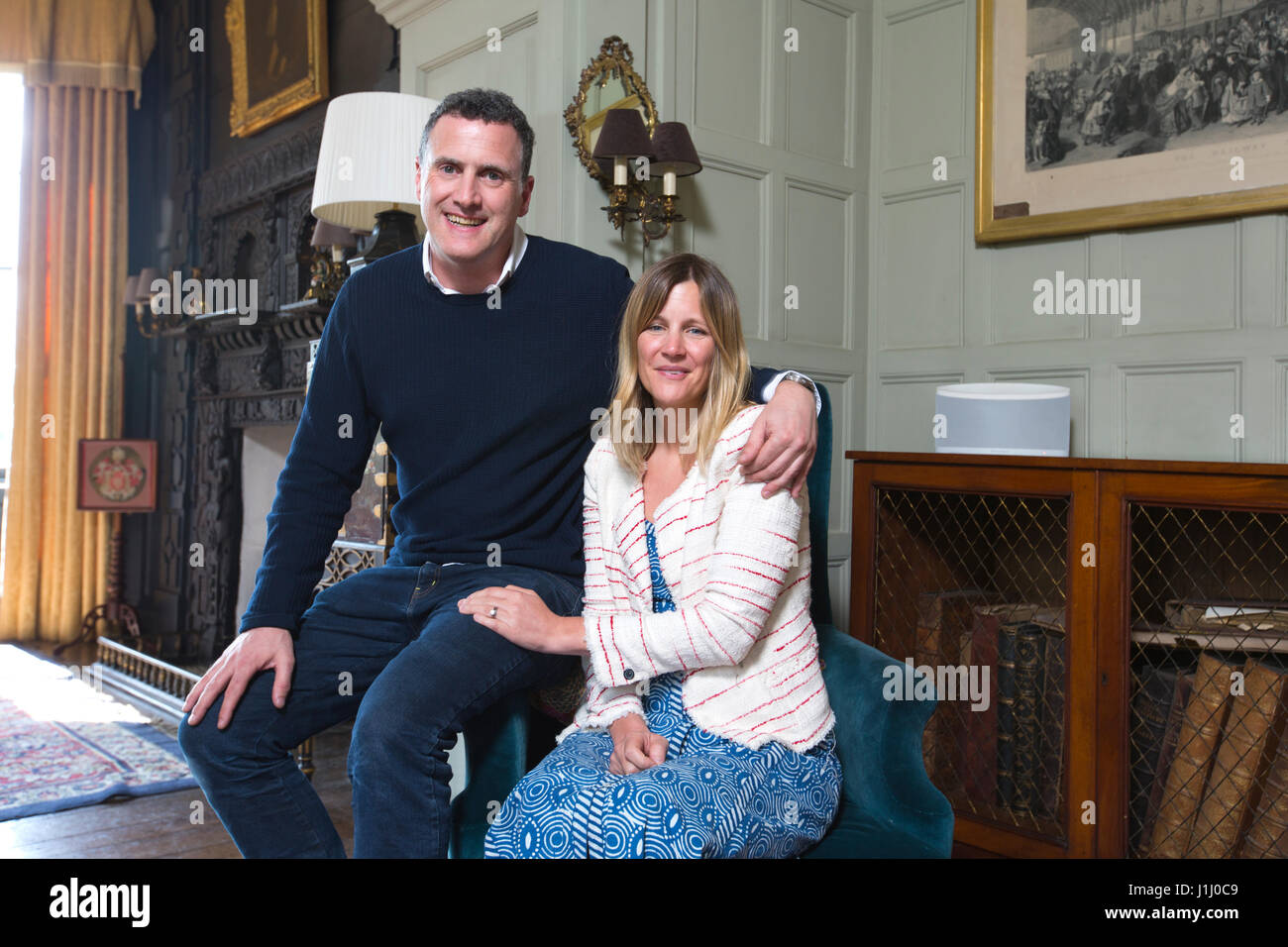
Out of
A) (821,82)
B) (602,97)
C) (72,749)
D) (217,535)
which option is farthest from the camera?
(217,535)

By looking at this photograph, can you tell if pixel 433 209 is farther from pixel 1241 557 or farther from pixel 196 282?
pixel 196 282

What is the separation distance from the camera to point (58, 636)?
641cm

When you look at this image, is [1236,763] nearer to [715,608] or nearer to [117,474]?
[715,608]

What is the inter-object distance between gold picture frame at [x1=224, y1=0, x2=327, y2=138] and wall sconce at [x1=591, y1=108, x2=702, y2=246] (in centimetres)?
277

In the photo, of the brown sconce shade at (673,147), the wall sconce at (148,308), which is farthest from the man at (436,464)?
the wall sconce at (148,308)

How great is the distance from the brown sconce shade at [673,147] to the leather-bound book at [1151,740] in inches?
65.7

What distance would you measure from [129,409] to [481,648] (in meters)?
6.15

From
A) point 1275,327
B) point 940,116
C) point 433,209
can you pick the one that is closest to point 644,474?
point 433,209

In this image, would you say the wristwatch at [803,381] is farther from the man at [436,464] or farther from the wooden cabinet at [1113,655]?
the wooden cabinet at [1113,655]

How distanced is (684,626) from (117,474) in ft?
18.1

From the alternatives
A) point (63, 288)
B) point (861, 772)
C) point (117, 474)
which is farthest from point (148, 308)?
point (861, 772)

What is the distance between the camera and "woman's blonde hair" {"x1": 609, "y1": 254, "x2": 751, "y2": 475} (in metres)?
1.67

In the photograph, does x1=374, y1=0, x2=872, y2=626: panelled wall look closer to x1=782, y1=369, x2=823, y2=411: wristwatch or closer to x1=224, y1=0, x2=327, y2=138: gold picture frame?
x1=782, y1=369, x2=823, y2=411: wristwatch

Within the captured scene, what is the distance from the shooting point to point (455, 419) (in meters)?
1.86
